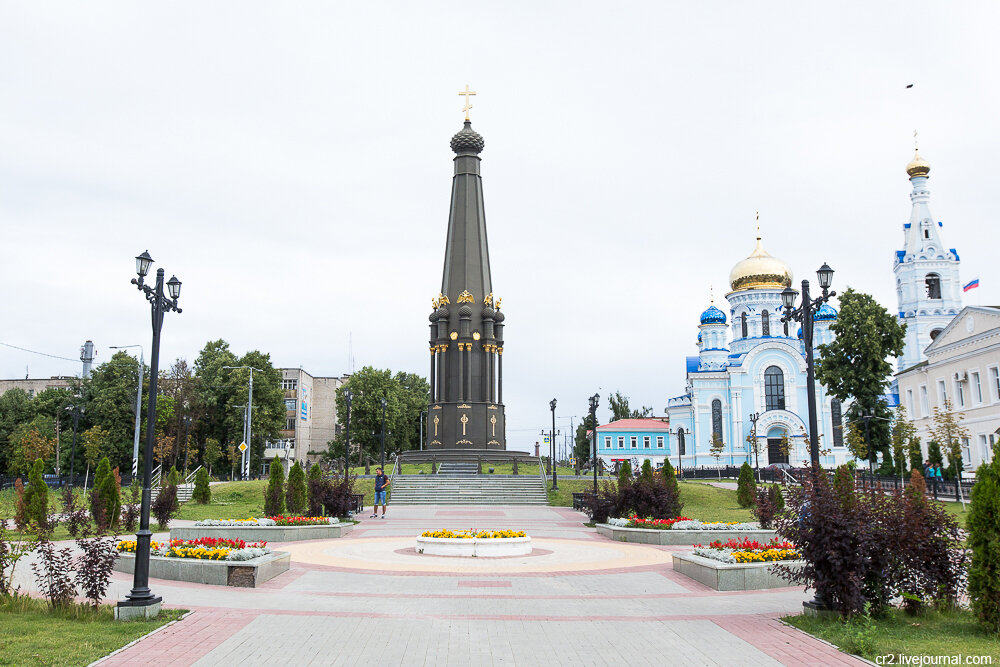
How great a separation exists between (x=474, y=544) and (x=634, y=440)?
63798mm

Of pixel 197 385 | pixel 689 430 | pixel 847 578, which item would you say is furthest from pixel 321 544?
pixel 689 430

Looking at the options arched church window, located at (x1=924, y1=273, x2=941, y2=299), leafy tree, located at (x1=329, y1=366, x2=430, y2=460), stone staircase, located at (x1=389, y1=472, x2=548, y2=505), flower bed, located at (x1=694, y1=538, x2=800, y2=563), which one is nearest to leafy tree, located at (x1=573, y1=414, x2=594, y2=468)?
leafy tree, located at (x1=329, y1=366, x2=430, y2=460)

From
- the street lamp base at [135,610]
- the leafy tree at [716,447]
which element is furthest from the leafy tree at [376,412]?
the street lamp base at [135,610]

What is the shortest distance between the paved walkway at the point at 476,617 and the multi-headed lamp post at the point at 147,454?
0.63 m

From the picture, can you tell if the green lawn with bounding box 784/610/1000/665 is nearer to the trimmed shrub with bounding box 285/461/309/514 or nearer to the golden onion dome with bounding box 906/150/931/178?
the trimmed shrub with bounding box 285/461/309/514

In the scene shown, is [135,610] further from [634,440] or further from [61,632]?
[634,440]

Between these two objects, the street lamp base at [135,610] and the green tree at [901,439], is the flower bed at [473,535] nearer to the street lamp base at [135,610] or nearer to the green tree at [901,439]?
the street lamp base at [135,610]

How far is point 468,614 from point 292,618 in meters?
2.19

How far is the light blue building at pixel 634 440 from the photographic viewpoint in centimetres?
7662

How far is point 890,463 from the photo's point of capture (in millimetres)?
40094

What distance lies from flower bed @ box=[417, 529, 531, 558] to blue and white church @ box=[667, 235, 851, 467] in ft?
162

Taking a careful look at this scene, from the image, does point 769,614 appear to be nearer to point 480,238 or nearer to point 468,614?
point 468,614

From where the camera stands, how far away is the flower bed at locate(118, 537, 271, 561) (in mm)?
12477

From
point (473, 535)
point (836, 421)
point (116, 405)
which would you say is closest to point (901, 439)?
point (473, 535)
